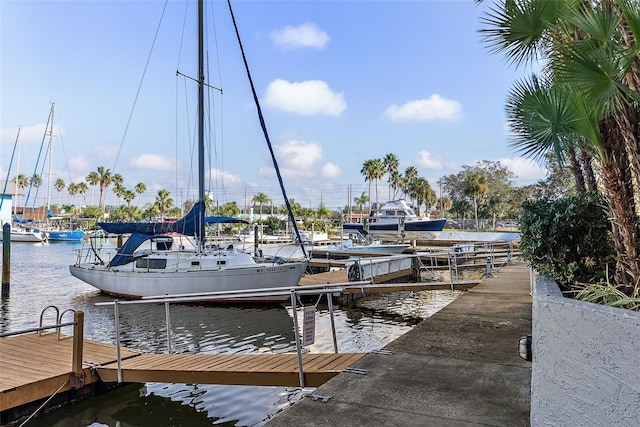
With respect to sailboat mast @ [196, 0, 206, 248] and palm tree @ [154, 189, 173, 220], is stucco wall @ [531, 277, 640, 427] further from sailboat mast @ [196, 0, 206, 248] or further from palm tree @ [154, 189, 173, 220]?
palm tree @ [154, 189, 173, 220]

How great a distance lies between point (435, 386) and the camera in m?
4.66

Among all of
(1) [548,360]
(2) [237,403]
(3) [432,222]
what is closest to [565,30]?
(1) [548,360]

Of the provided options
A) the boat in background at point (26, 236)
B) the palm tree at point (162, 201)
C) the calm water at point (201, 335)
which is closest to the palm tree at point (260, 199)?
the palm tree at point (162, 201)

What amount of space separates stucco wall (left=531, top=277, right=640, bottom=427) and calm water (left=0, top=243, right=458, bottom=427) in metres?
5.17

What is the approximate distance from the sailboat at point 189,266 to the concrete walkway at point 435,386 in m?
10.7

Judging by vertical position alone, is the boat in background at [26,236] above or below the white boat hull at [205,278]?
above

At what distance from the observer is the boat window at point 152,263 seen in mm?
18562

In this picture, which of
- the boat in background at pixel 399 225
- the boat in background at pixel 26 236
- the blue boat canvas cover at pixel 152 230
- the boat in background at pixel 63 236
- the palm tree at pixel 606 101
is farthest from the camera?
the boat in background at pixel 63 236

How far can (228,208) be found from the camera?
101 metres

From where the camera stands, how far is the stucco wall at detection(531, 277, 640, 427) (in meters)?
2.48

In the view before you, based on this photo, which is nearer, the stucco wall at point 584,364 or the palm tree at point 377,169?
the stucco wall at point 584,364

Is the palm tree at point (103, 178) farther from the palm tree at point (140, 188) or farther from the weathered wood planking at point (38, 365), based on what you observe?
the weathered wood planking at point (38, 365)

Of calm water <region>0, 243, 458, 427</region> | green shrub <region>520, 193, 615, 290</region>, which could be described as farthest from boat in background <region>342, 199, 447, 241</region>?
green shrub <region>520, 193, 615, 290</region>

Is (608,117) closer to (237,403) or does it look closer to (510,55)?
(510,55)
